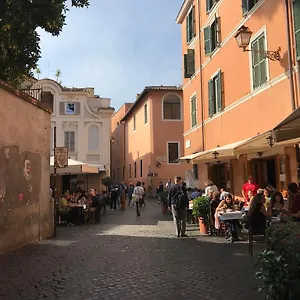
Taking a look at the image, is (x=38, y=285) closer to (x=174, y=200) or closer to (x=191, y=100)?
(x=174, y=200)

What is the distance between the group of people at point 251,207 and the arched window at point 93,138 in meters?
20.8

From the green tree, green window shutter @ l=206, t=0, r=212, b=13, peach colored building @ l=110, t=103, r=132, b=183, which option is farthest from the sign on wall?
peach colored building @ l=110, t=103, r=132, b=183

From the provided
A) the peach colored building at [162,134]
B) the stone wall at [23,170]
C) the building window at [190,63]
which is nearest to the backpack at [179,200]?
the stone wall at [23,170]

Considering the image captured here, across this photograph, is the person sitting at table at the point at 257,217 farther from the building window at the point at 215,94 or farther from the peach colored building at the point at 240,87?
the building window at the point at 215,94

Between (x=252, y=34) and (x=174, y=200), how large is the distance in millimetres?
5953

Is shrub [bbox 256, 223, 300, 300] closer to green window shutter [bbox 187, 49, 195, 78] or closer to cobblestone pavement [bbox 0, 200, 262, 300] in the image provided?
cobblestone pavement [bbox 0, 200, 262, 300]

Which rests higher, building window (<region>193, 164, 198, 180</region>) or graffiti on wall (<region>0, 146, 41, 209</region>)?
building window (<region>193, 164, 198, 180</region>)

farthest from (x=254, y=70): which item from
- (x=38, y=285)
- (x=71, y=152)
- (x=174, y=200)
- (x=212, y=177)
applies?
(x=71, y=152)

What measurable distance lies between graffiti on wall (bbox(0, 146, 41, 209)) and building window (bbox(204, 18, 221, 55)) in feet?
31.1

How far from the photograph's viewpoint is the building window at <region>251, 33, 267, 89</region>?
12.2 metres

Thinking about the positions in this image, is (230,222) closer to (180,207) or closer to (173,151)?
(180,207)

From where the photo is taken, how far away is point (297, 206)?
8.48m

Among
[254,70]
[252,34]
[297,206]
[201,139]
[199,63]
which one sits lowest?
[297,206]

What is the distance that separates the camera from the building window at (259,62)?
1220 cm
